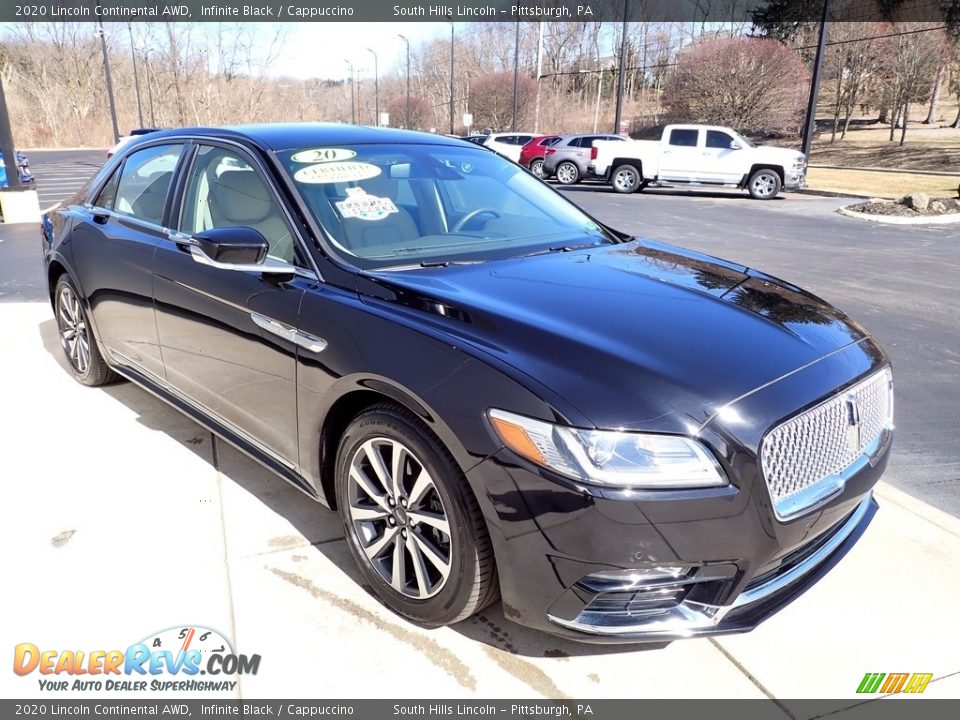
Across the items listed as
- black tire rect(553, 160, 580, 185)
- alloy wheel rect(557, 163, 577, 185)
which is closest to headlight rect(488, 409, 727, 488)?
black tire rect(553, 160, 580, 185)

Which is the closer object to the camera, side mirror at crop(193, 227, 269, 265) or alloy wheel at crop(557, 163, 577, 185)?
side mirror at crop(193, 227, 269, 265)

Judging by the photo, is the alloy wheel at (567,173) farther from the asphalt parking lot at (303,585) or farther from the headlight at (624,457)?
the headlight at (624,457)

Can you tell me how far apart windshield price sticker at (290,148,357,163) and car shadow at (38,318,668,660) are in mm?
1579

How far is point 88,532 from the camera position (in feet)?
10.5

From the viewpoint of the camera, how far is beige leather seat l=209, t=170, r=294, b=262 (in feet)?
10.0

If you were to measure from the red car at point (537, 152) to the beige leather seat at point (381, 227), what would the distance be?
21.2 meters

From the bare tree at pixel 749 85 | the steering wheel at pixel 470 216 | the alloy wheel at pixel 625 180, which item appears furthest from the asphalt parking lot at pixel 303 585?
the bare tree at pixel 749 85

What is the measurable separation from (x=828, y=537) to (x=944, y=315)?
5292 mm

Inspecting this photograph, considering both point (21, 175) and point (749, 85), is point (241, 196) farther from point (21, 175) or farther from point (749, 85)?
point (749, 85)

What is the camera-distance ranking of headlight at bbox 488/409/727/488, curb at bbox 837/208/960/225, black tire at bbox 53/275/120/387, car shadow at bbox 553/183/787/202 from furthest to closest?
1. car shadow at bbox 553/183/787/202
2. curb at bbox 837/208/960/225
3. black tire at bbox 53/275/120/387
4. headlight at bbox 488/409/727/488

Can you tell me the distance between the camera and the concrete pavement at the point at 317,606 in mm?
2395

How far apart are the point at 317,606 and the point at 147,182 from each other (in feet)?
8.73

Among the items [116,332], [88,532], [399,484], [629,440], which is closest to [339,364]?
[399,484]

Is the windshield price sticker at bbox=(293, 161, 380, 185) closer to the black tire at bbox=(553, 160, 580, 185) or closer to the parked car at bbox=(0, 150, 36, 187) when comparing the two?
the parked car at bbox=(0, 150, 36, 187)
